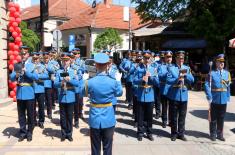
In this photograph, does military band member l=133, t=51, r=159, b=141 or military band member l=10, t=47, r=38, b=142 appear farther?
military band member l=133, t=51, r=159, b=141

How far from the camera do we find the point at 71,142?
8.58 meters

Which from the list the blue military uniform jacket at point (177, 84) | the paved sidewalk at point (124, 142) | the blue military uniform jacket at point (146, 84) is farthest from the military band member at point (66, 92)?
the blue military uniform jacket at point (177, 84)

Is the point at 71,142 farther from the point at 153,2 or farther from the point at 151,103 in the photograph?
the point at 153,2

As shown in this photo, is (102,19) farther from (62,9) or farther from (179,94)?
(179,94)

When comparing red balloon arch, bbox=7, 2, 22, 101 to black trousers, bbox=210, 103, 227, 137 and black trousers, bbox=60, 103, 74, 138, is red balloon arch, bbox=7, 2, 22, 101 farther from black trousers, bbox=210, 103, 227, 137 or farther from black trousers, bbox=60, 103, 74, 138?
black trousers, bbox=210, 103, 227, 137

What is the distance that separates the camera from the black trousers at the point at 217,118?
29.2ft

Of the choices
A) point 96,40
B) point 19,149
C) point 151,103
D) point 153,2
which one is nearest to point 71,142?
point 19,149

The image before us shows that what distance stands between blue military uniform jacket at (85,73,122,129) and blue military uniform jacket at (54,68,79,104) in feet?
8.21

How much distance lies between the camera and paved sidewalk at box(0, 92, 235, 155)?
26.0 ft

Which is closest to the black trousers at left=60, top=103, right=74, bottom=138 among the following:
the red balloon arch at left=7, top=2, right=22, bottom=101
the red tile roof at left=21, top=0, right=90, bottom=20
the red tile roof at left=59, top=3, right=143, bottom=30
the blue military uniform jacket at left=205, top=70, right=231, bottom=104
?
the blue military uniform jacket at left=205, top=70, right=231, bottom=104

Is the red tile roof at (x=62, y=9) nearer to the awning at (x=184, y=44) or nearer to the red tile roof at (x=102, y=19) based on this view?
the red tile roof at (x=102, y=19)

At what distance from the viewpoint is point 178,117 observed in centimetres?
892

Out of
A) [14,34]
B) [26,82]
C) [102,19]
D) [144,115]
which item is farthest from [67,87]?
[102,19]

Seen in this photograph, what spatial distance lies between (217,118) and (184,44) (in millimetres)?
19646
